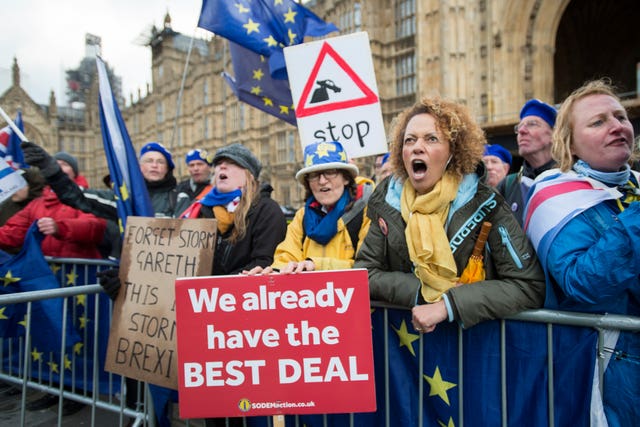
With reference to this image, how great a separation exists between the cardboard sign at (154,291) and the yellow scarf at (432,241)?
1.18 m

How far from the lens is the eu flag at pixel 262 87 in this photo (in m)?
4.97

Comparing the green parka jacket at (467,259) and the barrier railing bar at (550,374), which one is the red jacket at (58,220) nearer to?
the green parka jacket at (467,259)

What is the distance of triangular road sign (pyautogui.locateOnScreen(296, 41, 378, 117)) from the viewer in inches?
137

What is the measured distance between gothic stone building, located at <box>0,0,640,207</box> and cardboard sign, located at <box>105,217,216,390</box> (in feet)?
17.2

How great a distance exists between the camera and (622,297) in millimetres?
1713

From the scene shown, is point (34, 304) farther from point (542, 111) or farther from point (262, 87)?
point (542, 111)

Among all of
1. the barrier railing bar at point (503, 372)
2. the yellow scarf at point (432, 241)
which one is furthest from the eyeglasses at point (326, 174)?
the barrier railing bar at point (503, 372)

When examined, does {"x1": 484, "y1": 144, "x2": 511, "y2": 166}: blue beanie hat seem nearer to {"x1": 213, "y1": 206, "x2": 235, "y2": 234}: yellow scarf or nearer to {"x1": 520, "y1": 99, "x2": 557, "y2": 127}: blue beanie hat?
{"x1": 520, "y1": 99, "x2": 557, "y2": 127}: blue beanie hat

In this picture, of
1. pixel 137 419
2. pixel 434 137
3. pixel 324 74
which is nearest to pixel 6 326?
pixel 137 419

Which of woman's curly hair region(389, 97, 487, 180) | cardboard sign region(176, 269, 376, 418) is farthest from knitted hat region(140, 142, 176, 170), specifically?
woman's curly hair region(389, 97, 487, 180)

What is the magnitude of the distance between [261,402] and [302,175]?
53.5 inches

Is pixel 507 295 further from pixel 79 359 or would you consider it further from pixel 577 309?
pixel 79 359

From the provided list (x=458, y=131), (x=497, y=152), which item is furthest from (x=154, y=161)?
(x=497, y=152)

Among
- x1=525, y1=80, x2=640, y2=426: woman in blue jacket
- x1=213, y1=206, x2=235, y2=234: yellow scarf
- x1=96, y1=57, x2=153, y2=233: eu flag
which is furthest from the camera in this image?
x1=96, y1=57, x2=153, y2=233: eu flag
